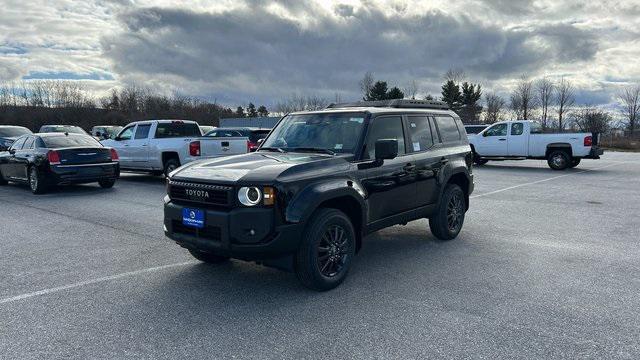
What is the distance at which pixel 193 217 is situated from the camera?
4562 millimetres

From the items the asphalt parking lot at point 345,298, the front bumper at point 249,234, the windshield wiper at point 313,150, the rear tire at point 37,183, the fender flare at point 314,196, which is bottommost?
the asphalt parking lot at point 345,298

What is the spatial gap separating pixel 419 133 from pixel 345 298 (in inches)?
106

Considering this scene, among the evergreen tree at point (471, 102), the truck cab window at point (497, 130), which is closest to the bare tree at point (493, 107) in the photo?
the evergreen tree at point (471, 102)

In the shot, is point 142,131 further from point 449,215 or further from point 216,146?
point 449,215

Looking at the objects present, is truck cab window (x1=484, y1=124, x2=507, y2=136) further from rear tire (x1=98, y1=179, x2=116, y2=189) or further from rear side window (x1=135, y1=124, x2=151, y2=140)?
rear tire (x1=98, y1=179, x2=116, y2=189)

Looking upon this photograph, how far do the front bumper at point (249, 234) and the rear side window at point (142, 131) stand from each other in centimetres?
1067

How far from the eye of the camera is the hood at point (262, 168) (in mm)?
4363

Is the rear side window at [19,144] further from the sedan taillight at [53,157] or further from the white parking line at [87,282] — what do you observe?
the white parking line at [87,282]

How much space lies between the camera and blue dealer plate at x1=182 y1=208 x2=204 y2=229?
4488mm

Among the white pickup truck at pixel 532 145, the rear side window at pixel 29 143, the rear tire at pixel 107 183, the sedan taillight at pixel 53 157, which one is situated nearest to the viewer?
the sedan taillight at pixel 53 157

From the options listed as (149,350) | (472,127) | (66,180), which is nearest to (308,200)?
(149,350)

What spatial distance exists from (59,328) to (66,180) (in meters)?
8.96

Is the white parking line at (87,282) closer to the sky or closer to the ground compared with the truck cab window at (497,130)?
closer to the ground

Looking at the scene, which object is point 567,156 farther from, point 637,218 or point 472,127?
point 637,218
